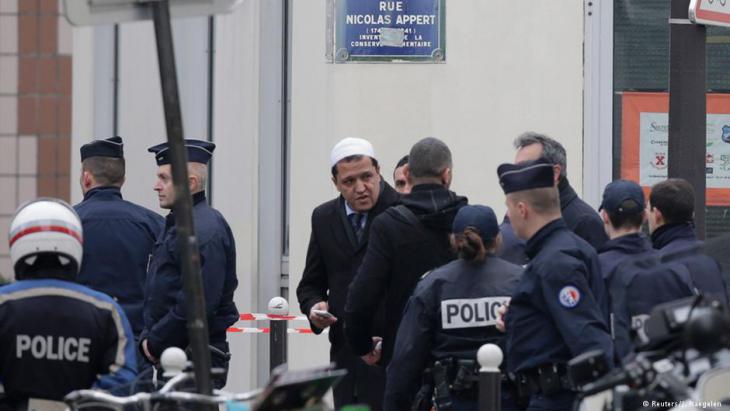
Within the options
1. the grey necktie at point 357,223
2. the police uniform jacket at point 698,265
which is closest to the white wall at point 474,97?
the grey necktie at point 357,223

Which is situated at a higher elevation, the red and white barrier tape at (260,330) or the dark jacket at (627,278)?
the dark jacket at (627,278)

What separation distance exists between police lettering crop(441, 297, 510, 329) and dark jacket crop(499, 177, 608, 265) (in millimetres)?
824

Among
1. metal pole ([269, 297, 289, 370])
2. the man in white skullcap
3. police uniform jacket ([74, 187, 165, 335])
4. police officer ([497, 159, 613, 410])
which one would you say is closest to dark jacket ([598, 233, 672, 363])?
police officer ([497, 159, 613, 410])

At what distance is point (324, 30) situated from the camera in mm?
11609

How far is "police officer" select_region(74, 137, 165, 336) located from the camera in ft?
28.8

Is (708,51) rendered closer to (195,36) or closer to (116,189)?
(195,36)

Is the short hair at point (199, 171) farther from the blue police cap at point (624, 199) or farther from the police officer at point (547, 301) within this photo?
the police officer at point (547, 301)

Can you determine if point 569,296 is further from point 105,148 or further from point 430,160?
point 105,148

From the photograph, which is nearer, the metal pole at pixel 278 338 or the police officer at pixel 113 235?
the police officer at pixel 113 235

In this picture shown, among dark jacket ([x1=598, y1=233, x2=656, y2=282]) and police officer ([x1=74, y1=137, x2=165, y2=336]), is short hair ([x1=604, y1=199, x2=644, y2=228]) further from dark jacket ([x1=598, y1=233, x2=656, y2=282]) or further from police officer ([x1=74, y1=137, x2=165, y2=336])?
police officer ([x1=74, y1=137, x2=165, y2=336])

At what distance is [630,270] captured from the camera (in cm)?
719

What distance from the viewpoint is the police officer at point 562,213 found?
792 cm

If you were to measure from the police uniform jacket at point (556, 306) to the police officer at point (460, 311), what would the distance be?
0.53m

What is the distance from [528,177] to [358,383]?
236 centimetres
